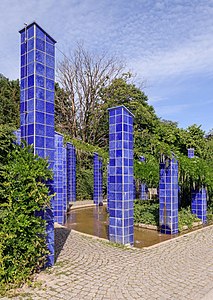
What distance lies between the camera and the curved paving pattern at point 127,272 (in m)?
3.74

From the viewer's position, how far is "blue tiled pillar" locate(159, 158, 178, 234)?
780 cm

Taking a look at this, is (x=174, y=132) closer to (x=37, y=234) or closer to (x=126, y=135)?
(x=126, y=135)

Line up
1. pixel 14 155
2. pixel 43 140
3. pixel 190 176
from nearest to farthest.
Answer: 1. pixel 14 155
2. pixel 43 140
3. pixel 190 176

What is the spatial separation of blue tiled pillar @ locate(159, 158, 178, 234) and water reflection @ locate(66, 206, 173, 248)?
13.5 inches

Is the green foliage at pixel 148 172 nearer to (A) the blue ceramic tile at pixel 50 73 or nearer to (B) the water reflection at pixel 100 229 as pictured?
(B) the water reflection at pixel 100 229

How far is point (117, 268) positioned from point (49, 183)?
1.84m

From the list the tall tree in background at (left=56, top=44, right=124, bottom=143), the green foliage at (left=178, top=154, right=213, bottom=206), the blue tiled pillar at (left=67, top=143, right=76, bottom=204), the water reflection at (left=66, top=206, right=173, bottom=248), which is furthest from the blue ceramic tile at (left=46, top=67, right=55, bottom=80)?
the tall tree in background at (left=56, top=44, right=124, bottom=143)

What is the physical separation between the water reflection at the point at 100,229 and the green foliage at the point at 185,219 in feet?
2.81

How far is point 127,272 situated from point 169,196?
11.9ft

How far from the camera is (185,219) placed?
8.80m

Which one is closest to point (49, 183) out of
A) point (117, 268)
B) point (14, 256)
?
point (14, 256)

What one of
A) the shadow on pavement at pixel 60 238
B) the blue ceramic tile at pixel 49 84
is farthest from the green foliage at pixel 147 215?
the blue ceramic tile at pixel 49 84

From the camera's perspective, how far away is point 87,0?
772 centimetres

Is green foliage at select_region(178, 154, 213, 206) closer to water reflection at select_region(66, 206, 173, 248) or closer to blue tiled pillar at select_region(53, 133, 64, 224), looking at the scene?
water reflection at select_region(66, 206, 173, 248)
